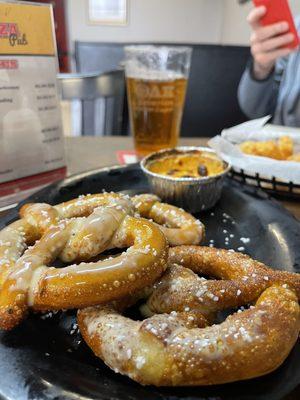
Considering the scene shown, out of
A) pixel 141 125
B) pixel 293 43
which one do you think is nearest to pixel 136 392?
pixel 141 125

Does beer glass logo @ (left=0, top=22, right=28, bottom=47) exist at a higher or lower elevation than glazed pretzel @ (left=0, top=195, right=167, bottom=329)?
higher

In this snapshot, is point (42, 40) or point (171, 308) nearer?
point (171, 308)

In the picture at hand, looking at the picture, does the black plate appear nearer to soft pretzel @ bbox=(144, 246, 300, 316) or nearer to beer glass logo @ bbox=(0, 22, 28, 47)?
soft pretzel @ bbox=(144, 246, 300, 316)

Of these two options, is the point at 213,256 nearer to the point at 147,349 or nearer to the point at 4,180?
the point at 147,349

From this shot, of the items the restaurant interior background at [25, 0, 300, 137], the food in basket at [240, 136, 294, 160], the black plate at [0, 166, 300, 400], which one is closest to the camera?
the black plate at [0, 166, 300, 400]

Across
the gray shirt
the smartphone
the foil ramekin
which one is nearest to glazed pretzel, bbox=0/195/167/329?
the foil ramekin

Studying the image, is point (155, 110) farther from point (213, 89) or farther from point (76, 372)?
point (213, 89)
